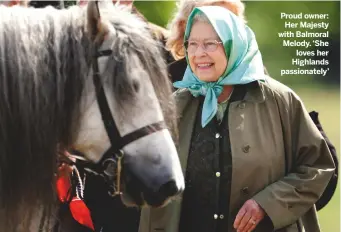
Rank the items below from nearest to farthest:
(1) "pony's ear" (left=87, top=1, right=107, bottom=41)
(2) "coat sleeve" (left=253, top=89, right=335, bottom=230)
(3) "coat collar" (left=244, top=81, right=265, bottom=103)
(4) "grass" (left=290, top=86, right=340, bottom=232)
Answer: (1) "pony's ear" (left=87, top=1, right=107, bottom=41), (2) "coat sleeve" (left=253, top=89, right=335, bottom=230), (3) "coat collar" (left=244, top=81, right=265, bottom=103), (4) "grass" (left=290, top=86, right=340, bottom=232)

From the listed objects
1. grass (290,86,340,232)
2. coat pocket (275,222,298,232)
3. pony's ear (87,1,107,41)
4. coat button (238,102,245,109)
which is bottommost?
grass (290,86,340,232)

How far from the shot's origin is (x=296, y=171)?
3459 millimetres

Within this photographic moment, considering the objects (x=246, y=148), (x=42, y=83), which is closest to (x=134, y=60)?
(x=42, y=83)

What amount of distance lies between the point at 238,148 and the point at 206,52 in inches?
19.1

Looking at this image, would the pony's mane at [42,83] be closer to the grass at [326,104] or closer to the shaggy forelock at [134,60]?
the shaggy forelock at [134,60]

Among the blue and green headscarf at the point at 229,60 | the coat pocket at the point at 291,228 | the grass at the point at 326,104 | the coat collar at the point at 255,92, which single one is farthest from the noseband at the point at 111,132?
the grass at the point at 326,104

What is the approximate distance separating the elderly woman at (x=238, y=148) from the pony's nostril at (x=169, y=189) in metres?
0.54

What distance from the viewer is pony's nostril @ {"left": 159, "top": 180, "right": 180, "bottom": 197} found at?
285cm

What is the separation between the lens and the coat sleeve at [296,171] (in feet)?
11.0

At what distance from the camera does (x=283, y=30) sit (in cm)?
1085

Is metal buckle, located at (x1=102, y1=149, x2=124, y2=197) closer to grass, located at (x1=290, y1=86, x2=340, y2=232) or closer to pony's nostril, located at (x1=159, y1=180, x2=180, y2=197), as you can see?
pony's nostril, located at (x1=159, y1=180, x2=180, y2=197)

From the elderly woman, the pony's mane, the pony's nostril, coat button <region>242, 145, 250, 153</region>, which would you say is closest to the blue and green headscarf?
the elderly woman

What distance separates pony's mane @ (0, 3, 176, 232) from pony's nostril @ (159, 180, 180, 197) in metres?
0.36

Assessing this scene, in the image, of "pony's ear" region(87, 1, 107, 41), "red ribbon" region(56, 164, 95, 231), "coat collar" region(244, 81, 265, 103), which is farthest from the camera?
"coat collar" region(244, 81, 265, 103)
